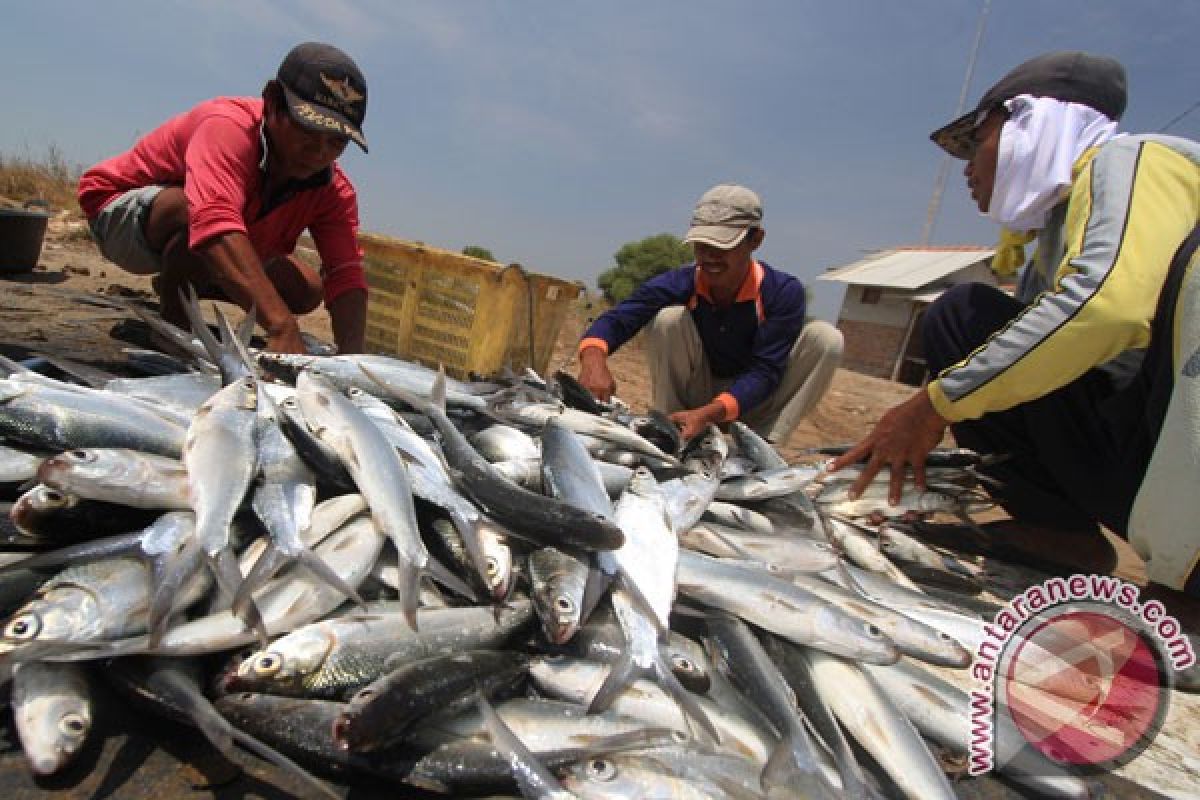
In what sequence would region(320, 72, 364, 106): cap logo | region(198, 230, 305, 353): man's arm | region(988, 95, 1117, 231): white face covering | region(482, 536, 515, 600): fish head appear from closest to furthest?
region(482, 536, 515, 600): fish head
region(988, 95, 1117, 231): white face covering
region(198, 230, 305, 353): man's arm
region(320, 72, 364, 106): cap logo

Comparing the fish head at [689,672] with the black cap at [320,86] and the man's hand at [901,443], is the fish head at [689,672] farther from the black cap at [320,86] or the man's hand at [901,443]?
the black cap at [320,86]

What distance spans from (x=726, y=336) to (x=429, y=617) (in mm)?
3209

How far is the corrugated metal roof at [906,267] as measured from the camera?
21859mm

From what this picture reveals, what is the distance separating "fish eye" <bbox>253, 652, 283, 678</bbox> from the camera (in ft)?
4.21

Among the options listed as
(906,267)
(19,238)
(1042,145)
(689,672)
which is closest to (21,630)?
(689,672)

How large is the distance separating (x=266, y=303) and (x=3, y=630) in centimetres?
202

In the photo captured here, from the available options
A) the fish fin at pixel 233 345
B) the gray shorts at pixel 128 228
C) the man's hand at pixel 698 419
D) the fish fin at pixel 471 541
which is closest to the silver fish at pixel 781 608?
the fish fin at pixel 471 541

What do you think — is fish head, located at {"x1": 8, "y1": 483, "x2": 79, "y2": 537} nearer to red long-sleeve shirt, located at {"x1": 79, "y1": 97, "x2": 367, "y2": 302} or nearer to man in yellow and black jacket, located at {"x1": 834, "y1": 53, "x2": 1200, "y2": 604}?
red long-sleeve shirt, located at {"x1": 79, "y1": 97, "x2": 367, "y2": 302}

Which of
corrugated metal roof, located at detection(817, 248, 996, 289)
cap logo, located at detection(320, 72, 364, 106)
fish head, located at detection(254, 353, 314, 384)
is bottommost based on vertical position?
fish head, located at detection(254, 353, 314, 384)

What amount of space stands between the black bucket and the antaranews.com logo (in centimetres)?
720

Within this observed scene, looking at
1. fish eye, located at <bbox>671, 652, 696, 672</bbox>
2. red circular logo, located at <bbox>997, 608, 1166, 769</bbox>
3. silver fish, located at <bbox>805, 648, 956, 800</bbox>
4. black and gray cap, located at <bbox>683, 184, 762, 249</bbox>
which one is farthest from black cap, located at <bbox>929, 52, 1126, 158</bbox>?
fish eye, located at <bbox>671, 652, 696, 672</bbox>

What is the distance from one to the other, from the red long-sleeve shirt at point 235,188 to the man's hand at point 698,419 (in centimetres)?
230

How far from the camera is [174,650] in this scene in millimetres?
1283

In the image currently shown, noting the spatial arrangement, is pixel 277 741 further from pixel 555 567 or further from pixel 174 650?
pixel 555 567
